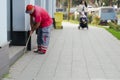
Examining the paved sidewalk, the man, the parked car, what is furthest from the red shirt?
the parked car

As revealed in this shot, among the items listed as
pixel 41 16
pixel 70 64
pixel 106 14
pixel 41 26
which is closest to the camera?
pixel 70 64

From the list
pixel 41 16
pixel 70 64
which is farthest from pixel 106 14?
pixel 70 64

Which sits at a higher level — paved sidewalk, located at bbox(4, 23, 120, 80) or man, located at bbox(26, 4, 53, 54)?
man, located at bbox(26, 4, 53, 54)

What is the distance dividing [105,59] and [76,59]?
2.69ft

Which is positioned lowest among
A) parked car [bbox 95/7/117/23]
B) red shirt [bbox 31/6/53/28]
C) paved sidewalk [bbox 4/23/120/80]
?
paved sidewalk [bbox 4/23/120/80]

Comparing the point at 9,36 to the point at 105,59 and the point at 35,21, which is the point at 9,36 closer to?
the point at 35,21

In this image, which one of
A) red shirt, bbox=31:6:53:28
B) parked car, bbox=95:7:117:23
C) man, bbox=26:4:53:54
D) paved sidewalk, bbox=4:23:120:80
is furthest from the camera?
parked car, bbox=95:7:117:23

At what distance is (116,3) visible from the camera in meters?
64.5

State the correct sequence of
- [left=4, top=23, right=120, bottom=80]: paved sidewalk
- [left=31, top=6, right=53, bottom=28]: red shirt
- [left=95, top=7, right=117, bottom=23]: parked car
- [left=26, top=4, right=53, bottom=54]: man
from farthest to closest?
1. [left=95, top=7, right=117, bottom=23]: parked car
2. [left=26, top=4, right=53, bottom=54]: man
3. [left=31, top=6, right=53, bottom=28]: red shirt
4. [left=4, top=23, right=120, bottom=80]: paved sidewalk

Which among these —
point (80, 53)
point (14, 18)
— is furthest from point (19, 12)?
point (80, 53)

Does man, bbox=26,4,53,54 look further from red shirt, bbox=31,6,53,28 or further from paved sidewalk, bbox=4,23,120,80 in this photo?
paved sidewalk, bbox=4,23,120,80

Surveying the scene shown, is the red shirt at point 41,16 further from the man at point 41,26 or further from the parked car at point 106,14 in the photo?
the parked car at point 106,14

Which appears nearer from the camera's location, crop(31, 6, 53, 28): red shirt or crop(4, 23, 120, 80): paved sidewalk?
crop(4, 23, 120, 80): paved sidewalk

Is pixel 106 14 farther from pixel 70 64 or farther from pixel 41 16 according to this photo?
pixel 70 64
